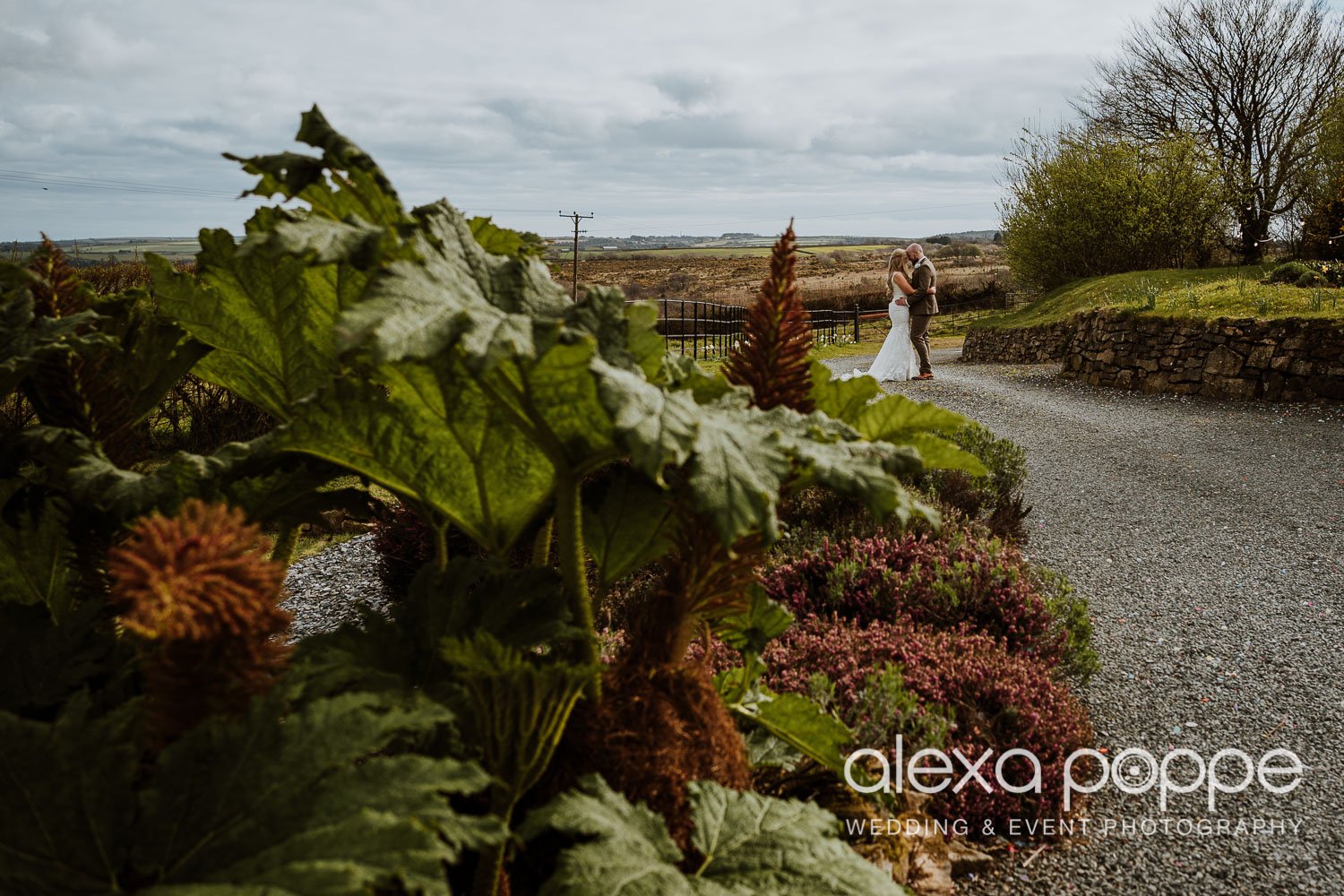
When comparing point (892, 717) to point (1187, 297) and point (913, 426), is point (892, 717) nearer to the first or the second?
point (913, 426)

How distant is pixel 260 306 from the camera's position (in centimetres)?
152

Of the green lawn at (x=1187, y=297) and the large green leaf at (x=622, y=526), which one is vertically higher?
the green lawn at (x=1187, y=297)

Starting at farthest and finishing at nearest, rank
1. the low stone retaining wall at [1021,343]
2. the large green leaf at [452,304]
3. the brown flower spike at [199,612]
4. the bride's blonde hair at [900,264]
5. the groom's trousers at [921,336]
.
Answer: the low stone retaining wall at [1021,343]
the bride's blonde hair at [900,264]
the groom's trousers at [921,336]
the large green leaf at [452,304]
the brown flower spike at [199,612]

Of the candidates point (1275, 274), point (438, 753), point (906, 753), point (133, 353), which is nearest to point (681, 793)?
point (438, 753)

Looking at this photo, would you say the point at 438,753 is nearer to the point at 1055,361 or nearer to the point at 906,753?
the point at 906,753

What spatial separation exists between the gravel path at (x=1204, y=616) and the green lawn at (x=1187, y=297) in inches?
73.6

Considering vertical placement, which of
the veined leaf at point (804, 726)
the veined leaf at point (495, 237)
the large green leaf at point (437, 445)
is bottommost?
the veined leaf at point (804, 726)

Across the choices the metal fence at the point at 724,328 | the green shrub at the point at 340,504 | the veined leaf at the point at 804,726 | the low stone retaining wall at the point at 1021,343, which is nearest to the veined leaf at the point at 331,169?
the green shrub at the point at 340,504

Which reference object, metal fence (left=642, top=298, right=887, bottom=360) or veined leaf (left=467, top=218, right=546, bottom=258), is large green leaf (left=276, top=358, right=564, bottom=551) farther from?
metal fence (left=642, top=298, right=887, bottom=360)

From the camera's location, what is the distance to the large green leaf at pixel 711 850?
993 mm

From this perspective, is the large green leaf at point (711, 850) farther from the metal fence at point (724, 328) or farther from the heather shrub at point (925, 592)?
the metal fence at point (724, 328)

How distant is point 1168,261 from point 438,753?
21.9 metres

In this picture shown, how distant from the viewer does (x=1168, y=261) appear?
19391mm

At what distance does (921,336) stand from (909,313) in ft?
1.75
